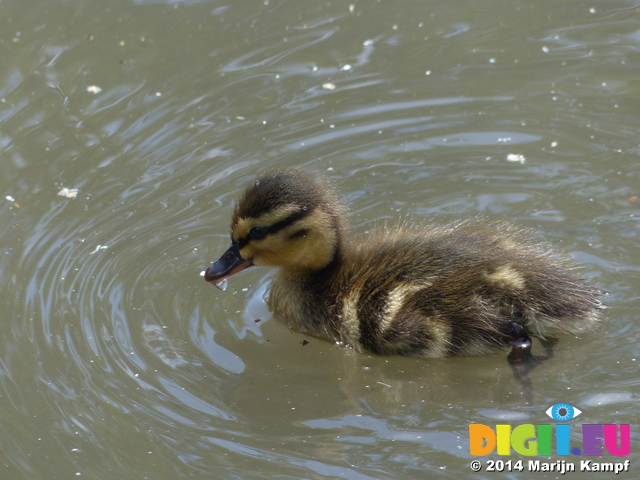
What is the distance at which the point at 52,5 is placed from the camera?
7.07 metres

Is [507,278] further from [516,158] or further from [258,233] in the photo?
[516,158]

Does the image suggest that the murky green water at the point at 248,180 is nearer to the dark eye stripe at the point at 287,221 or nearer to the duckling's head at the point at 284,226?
the duckling's head at the point at 284,226

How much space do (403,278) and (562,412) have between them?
86 centimetres

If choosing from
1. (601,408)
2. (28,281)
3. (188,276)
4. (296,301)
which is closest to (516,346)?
(601,408)

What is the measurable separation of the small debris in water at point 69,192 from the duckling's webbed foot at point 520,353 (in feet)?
8.38

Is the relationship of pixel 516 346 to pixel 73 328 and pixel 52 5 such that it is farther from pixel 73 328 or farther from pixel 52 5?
pixel 52 5

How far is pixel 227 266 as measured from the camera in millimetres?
4504

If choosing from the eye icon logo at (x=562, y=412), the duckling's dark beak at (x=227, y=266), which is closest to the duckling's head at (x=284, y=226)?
the duckling's dark beak at (x=227, y=266)

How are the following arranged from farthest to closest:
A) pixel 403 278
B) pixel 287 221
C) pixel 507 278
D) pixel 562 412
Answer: pixel 287 221 < pixel 403 278 < pixel 507 278 < pixel 562 412

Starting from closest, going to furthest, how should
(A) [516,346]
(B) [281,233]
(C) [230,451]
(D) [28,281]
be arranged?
(C) [230,451] < (A) [516,346] < (B) [281,233] < (D) [28,281]

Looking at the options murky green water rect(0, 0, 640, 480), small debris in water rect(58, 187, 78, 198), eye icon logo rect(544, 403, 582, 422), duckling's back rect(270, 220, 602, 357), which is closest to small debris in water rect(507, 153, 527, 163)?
murky green water rect(0, 0, 640, 480)

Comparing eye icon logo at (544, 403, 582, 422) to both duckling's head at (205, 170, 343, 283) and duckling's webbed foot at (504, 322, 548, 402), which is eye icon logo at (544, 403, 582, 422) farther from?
duckling's head at (205, 170, 343, 283)

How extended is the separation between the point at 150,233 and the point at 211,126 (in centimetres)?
106

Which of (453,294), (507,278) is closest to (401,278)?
(453,294)
